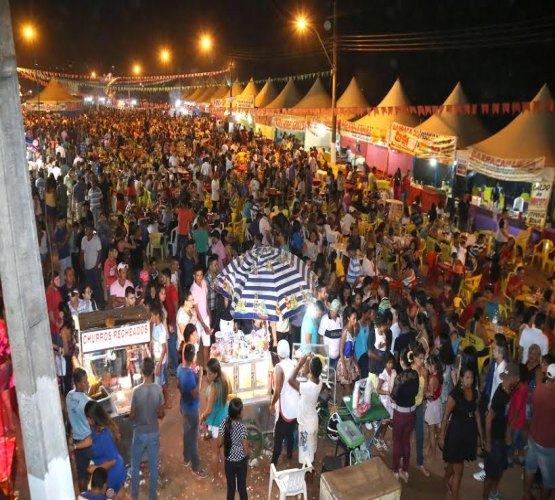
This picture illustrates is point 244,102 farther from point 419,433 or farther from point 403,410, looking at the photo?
point 403,410

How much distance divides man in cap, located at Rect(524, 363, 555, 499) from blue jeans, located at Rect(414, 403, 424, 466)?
114cm

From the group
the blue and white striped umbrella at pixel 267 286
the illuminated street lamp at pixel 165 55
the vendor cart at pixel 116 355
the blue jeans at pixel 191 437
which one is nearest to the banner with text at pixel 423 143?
the blue and white striped umbrella at pixel 267 286

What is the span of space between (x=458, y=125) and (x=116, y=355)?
13.8 m

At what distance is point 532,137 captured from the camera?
13.6 meters

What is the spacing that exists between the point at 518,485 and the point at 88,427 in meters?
4.72

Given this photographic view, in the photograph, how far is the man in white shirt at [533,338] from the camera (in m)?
6.95

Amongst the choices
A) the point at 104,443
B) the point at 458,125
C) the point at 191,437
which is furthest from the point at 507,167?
the point at 104,443

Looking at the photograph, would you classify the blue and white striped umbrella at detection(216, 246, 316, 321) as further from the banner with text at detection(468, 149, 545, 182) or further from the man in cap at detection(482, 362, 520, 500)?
the banner with text at detection(468, 149, 545, 182)

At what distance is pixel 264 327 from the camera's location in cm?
753

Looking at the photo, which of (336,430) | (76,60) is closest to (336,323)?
(336,430)

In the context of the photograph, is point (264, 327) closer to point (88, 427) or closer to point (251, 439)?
point (251, 439)

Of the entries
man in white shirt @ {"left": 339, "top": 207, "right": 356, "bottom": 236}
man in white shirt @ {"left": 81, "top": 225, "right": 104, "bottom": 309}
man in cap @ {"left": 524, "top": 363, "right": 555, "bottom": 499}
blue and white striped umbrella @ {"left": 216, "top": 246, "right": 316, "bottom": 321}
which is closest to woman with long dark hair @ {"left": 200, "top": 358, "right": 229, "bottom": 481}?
blue and white striped umbrella @ {"left": 216, "top": 246, "right": 316, "bottom": 321}

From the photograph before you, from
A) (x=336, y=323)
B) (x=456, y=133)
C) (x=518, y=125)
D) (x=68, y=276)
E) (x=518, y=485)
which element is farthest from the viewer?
(x=456, y=133)

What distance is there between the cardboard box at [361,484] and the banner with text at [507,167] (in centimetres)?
1062
